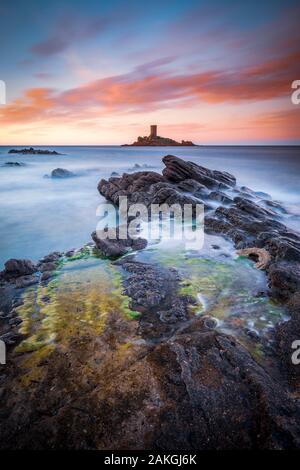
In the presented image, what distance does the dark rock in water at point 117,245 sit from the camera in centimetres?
788

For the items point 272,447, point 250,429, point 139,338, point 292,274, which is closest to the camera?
point 272,447

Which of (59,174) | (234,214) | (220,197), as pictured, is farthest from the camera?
(59,174)

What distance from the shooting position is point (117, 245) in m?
8.22

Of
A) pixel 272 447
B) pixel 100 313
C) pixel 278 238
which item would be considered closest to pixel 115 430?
pixel 272 447

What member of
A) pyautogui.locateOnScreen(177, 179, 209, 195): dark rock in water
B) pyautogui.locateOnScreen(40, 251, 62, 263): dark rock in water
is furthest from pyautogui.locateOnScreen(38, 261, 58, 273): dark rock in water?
pyautogui.locateOnScreen(177, 179, 209, 195): dark rock in water

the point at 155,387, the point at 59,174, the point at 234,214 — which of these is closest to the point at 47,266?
the point at 155,387

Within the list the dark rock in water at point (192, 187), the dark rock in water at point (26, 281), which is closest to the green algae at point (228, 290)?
the dark rock in water at point (26, 281)

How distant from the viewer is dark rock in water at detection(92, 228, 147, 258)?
7.88 meters

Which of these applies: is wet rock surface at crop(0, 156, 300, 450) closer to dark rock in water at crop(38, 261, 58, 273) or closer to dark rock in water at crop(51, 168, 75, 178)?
dark rock in water at crop(38, 261, 58, 273)

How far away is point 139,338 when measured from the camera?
171 inches

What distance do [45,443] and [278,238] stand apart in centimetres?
744

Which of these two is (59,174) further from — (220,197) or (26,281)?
(26,281)

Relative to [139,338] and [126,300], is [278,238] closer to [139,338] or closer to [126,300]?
[126,300]
